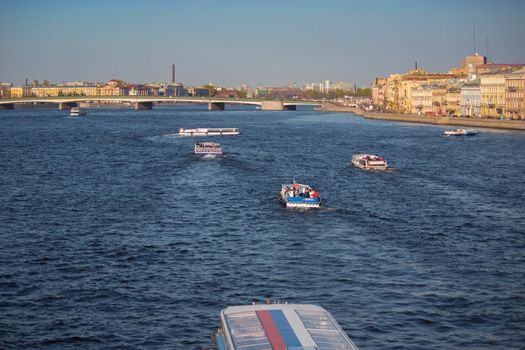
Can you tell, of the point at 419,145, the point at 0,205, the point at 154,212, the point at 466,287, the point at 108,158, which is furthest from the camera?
the point at 419,145

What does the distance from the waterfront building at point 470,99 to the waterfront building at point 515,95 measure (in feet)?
31.8

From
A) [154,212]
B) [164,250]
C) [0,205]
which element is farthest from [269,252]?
[0,205]

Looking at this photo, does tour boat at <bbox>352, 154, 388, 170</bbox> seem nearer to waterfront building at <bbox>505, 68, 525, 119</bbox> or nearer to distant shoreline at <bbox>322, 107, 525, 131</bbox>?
distant shoreline at <bbox>322, 107, 525, 131</bbox>

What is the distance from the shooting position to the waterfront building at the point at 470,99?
115688 millimetres

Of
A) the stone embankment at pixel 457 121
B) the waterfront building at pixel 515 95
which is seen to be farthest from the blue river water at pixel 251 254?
the waterfront building at pixel 515 95

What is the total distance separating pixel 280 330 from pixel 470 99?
358 ft

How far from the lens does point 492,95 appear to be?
110125 millimetres

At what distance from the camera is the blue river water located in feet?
62.9

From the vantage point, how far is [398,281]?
22.6 meters

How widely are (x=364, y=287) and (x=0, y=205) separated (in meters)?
20.4

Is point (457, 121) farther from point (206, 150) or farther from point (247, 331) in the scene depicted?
point (247, 331)

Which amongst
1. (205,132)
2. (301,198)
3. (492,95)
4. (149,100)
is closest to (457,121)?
(492,95)

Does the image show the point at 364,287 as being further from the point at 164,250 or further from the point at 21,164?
the point at 21,164

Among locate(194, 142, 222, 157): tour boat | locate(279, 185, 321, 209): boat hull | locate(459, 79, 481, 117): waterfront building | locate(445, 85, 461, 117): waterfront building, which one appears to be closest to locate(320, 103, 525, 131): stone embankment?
locate(459, 79, 481, 117): waterfront building
